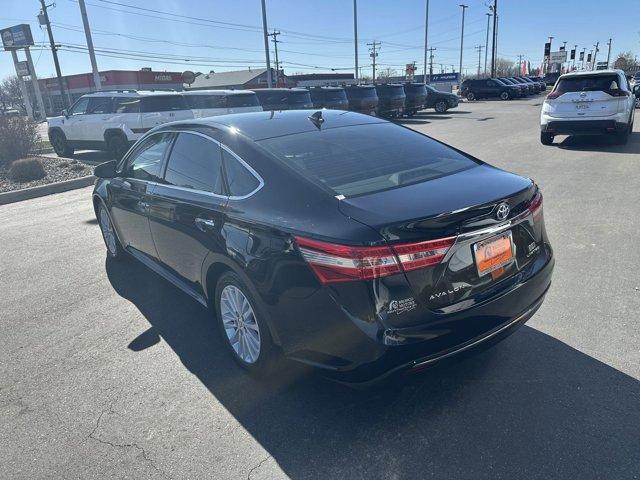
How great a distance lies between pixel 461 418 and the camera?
103 inches

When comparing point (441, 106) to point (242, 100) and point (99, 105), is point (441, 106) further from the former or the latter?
point (99, 105)

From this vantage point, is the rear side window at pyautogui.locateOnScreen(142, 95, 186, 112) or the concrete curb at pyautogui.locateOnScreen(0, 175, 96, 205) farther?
the rear side window at pyautogui.locateOnScreen(142, 95, 186, 112)

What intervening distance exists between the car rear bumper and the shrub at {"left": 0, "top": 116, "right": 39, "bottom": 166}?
13271mm

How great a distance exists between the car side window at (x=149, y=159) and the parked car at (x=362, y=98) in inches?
714

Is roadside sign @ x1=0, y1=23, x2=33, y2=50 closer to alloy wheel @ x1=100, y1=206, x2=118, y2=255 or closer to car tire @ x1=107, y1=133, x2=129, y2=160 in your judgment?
car tire @ x1=107, y1=133, x2=129, y2=160

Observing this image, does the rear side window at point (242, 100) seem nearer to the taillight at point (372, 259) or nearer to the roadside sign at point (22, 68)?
the taillight at point (372, 259)

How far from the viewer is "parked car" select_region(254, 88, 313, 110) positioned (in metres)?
17.3

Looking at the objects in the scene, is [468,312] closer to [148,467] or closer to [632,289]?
[148,467]

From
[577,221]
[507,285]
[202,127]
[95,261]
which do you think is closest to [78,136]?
[95,261]

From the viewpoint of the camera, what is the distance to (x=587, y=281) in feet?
13.8

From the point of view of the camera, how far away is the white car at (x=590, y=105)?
10.5 metres

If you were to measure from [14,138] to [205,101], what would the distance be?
519 cm

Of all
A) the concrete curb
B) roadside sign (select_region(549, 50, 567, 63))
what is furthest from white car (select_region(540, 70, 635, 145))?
roadside sign (select_region(549, 50, 567, 63))

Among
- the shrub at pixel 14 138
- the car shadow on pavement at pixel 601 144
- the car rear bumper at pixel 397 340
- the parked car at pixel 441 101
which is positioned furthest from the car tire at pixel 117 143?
the parked car at pixel 441 101
